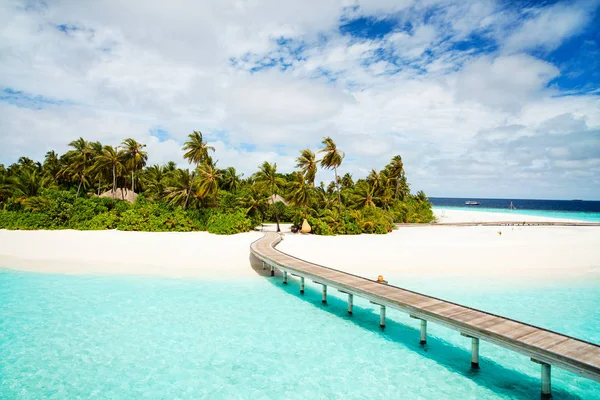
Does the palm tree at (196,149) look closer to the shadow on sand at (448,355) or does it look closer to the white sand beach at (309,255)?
the white sand beach at (309,255)

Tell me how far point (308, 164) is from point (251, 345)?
22.8 metres

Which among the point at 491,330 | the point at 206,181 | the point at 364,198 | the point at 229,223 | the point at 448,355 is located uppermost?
the point at 206,181

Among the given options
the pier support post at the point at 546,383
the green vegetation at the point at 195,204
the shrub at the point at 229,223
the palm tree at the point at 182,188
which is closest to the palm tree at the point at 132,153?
the green vegetation at the point at 195,204

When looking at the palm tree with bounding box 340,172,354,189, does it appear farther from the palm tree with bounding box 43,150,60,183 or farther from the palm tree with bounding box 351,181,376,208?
the palm tree with bounding box 43,150,60,183

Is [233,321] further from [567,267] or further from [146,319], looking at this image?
[567,267]

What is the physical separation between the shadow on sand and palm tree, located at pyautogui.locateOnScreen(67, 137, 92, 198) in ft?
115

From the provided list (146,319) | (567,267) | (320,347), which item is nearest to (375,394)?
(320,347)

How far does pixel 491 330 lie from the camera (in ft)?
23.2

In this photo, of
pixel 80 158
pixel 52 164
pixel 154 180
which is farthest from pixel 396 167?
pixel 52 164

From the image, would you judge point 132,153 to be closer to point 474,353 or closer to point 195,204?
point 195,204

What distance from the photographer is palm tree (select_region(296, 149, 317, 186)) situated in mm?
30594

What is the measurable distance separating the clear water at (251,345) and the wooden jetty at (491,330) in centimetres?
82

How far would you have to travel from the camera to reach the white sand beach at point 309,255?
1633 centimetres

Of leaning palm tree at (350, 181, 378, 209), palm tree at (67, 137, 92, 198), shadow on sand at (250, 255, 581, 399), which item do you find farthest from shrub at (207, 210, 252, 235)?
palm tree at (67, 137, 92, 198)
